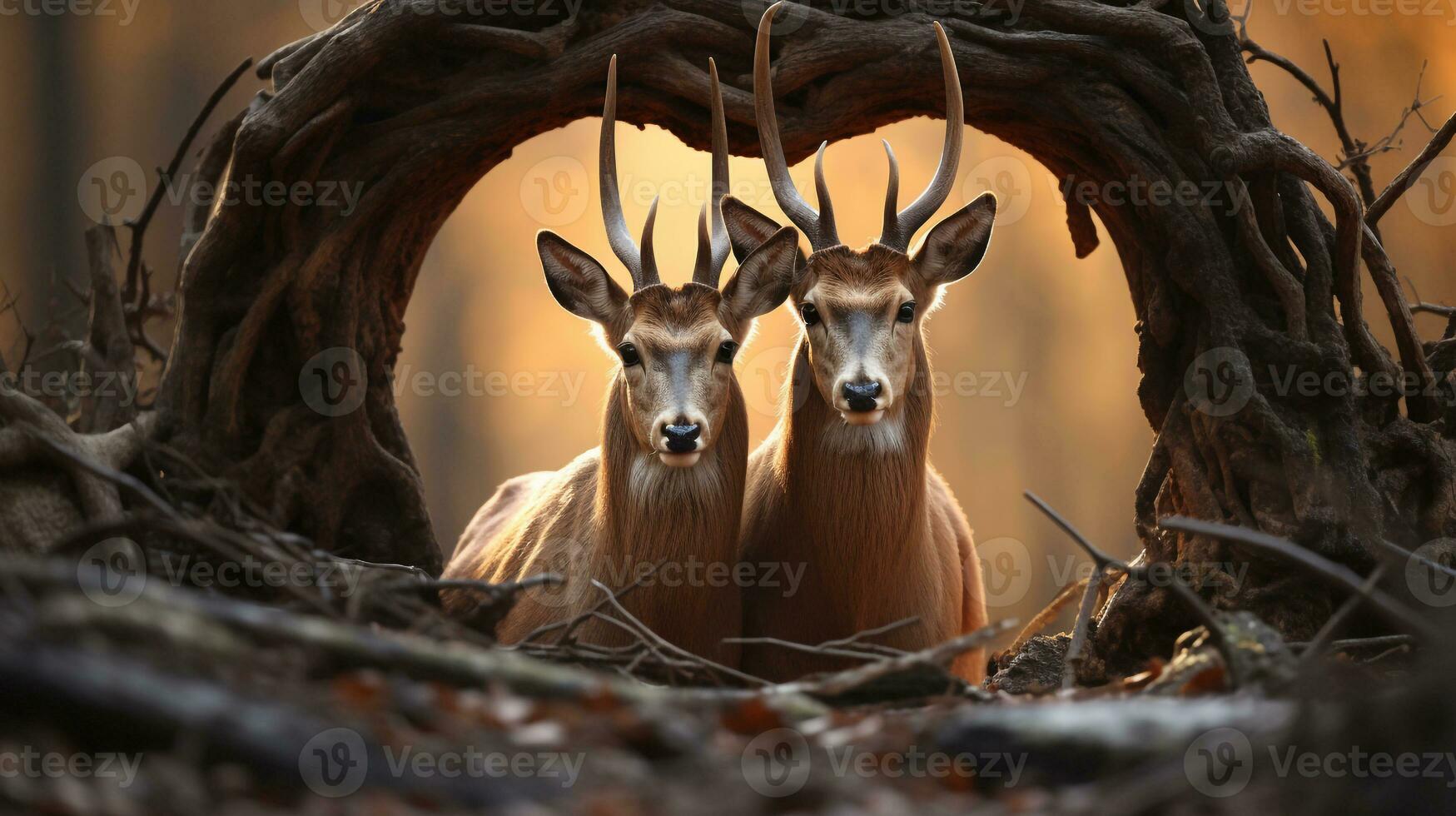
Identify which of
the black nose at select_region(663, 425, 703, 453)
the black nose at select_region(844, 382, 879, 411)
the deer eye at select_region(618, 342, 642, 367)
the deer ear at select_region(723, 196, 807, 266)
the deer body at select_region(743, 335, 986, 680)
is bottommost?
the deer body at select_region(743, 335, 986, 680)

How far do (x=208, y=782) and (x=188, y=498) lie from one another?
3.13 m

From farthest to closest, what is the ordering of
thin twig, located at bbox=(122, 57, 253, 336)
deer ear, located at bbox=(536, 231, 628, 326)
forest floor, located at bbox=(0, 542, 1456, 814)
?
1. thin twig, located at bbox=(122, 57, 253, 336)
2. deer ear, located at bbox=(536, 231, 628, 326)
3. forest floor, located at bbox=(0, 542, 1456, 814)

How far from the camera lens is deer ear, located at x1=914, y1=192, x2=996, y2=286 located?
14.3ft

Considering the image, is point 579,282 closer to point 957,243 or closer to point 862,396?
point 862,396

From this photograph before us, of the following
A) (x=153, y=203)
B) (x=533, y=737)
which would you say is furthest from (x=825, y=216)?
(x=153, y=203)

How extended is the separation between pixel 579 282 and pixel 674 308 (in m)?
0.54

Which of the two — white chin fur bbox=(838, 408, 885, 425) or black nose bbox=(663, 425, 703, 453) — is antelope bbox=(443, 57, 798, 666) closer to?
black nose bbox=(663, 425, 703, 453)

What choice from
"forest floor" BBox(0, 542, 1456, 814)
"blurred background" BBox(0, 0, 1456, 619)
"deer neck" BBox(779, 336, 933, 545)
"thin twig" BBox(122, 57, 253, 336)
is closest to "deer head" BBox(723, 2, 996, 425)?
"deer neck" BBox(779, 336, 933, 545)

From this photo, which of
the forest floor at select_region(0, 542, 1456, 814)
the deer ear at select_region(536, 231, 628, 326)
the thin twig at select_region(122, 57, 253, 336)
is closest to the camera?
the forest floor at select_region(0, 542, 1456, 814)

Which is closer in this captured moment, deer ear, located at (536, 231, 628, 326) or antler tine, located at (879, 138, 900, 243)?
antler tine, located at (879, 138, 900, 243)

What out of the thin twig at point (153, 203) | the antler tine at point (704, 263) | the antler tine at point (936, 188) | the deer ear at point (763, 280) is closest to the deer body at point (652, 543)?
the deer ear at point (763, 280)

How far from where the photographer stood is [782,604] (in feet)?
14.1

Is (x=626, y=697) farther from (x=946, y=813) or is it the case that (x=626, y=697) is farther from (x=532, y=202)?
(x=532, y=202)

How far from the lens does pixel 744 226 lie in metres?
4.51
